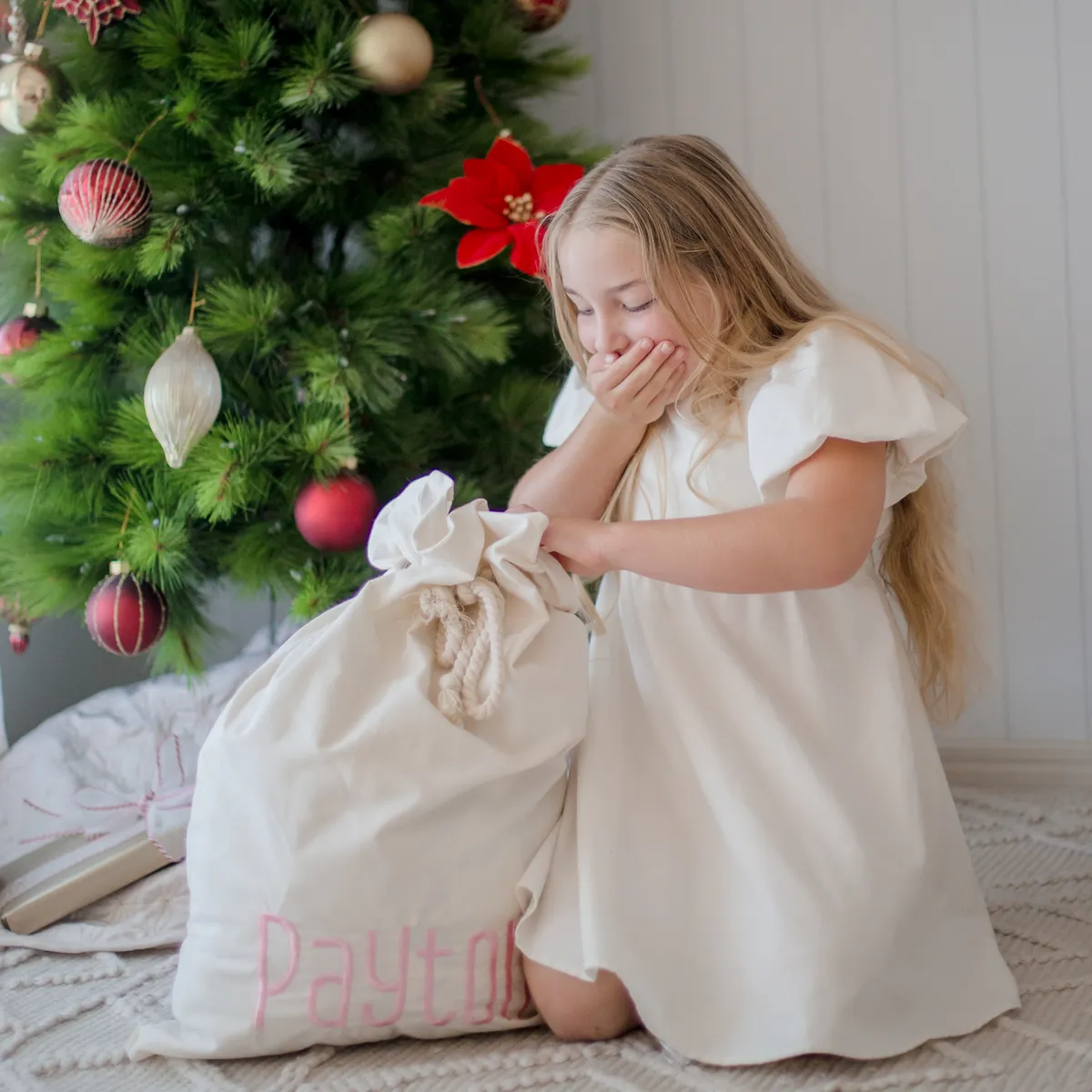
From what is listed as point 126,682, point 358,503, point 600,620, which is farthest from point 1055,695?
point 126,682

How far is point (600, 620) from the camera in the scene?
103 centimetres

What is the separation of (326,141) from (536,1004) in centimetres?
89

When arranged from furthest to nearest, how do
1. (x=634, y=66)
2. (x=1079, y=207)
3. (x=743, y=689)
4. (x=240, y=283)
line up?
(x=634, y=66), (x=1079, y=207), (x=240, y=283), (x=743, y=689)

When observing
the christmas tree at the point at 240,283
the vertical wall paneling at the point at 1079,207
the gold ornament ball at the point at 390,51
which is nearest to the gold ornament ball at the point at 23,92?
the christmas tree at the point at 240,283

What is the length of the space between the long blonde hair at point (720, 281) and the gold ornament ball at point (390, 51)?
236 millimetres

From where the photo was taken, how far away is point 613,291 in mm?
1025

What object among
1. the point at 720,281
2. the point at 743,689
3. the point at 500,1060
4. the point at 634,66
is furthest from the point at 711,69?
the point at 500,1060

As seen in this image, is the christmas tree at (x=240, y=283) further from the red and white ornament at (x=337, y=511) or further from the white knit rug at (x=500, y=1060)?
the white knit rug at (x=500, y=1060)

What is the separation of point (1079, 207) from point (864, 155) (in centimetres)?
29

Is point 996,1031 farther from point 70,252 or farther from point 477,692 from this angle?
point 70,252

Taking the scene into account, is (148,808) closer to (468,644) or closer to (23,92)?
(468,644)

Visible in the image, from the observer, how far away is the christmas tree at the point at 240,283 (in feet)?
3.90

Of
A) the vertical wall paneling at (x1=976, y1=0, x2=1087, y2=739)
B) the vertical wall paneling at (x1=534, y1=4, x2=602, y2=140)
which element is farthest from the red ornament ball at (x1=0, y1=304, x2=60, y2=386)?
the vertical wall paneling at (x1=976, y1=0, x2=1087, y2=739)

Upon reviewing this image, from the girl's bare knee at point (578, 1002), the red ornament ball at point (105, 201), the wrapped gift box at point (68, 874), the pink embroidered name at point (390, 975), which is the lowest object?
the wrapped gift box at point (68, 874)
